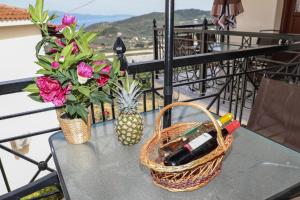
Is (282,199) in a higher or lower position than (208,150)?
lower

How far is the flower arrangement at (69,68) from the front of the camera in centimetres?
94

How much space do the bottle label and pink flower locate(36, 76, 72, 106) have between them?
1.67 ft

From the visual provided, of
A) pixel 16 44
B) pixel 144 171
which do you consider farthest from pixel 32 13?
pixel 16 44

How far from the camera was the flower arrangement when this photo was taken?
0.94 metres

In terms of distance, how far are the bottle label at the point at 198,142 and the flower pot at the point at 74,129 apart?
49cm

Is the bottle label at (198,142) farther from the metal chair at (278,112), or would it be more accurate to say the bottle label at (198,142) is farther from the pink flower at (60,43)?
the metal chair at (278,112)

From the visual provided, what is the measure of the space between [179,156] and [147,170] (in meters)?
0.18

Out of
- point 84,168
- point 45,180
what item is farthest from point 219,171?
point 45,180

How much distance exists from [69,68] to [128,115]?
29 cm

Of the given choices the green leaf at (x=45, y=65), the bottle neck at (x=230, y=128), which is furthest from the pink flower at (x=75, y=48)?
the bottle neck at (x=230, y=128)

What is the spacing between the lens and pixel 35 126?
→ 568 cm

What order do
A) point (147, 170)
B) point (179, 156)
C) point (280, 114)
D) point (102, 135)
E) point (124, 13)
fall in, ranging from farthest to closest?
1. point (124, 13)
2. point (280, 114)
3. point (102, 135)
4. point (147, 170)
5. point (179, 156)

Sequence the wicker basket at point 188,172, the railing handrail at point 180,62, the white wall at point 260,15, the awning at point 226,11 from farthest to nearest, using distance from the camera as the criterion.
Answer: the white wall at point 260,15
the awning at point 226,11
the railing handrail at point 180,62
the wicker basket at point 188,172

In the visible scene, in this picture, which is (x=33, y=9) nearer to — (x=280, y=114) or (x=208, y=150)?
(x=208, y=150)
